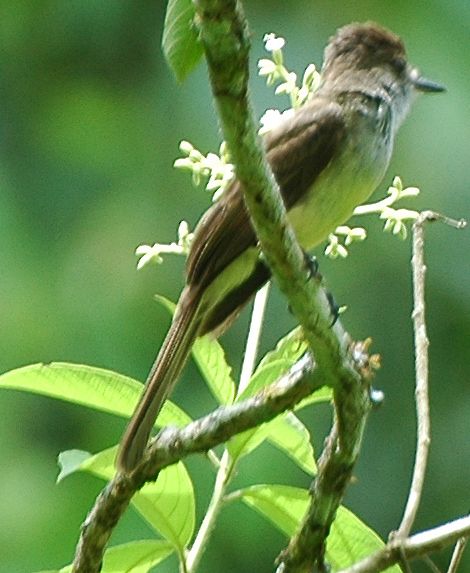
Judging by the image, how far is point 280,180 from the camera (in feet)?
8.06

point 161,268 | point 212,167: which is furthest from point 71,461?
point 161,268

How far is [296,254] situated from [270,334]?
2.08 m

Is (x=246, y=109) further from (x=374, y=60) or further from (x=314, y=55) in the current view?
(x=314, y=55)

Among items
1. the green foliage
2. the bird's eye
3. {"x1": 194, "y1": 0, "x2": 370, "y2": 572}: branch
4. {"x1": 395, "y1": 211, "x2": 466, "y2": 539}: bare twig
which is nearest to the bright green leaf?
the green foliage

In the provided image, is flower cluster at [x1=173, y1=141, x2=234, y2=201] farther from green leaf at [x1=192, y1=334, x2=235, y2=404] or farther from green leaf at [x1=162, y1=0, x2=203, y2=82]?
green leaf at [x1=162, y1=0, x2=203, y2=82]

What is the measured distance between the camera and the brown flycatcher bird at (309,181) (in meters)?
2.20

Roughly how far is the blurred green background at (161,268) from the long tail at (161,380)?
49.0 inches

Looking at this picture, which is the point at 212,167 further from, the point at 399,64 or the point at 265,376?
the point at 399,64

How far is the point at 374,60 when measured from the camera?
294 cm

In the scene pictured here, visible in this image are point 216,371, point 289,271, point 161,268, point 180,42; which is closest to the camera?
point 180,42

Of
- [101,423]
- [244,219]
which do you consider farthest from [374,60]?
[101,423]

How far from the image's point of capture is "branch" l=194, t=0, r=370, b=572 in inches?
53.5

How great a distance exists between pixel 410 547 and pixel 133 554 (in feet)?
1.11

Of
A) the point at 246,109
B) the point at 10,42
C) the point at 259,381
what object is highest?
the point at 10,42
